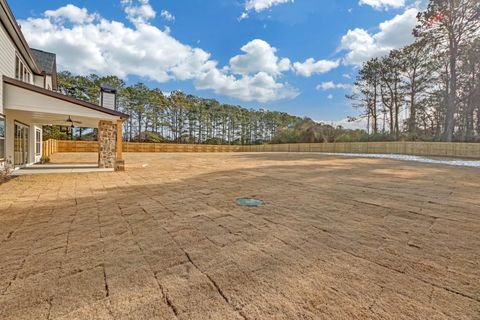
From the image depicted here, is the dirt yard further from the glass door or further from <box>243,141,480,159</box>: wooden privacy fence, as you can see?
<box>243,141,480,159</box>: wooden privacy fence

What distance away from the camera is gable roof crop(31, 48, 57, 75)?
44.6 feet

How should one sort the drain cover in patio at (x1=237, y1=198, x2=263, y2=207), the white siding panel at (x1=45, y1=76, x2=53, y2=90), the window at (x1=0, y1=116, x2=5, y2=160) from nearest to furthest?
1. the drain cover in patio at (x1=237, y1=198, x2=263, y2=207)
2. the window at (x1=0, y1=116, x2=5, y2=160)
3. the white siding panel at (x1=45, y1=76, x2=53, y2=90)

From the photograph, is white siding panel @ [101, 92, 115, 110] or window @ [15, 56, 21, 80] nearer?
window @ [15, 56, 21, 80]

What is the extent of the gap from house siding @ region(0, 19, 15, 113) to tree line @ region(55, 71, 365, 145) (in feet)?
55.6

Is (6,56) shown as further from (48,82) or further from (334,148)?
(334,148)

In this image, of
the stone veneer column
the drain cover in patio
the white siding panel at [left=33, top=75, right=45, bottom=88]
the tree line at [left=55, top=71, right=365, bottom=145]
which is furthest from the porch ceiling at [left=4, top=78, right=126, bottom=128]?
the tree line at [left=55, top=71, right=365, bottom=145]

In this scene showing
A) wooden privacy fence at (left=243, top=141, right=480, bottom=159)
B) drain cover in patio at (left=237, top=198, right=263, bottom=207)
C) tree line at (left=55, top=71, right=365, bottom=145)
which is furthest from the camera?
tree line at (left=55, top=71, right=365, bottom=145)

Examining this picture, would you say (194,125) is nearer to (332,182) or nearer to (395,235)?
(332,182)

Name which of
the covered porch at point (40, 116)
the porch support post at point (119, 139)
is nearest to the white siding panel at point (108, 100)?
the covered porch at point (40, 116)

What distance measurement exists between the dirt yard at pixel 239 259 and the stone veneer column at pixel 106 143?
5.30 m

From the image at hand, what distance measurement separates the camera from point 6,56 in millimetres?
7676

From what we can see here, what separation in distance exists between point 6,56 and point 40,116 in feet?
7.43

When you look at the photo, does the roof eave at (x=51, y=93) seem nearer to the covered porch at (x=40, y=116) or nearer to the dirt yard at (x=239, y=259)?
the covered porch at (x=40, y=116)

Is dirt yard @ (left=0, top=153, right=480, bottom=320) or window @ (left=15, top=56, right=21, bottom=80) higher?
window @ (left=15, top=56, right=21, bottom=80)
